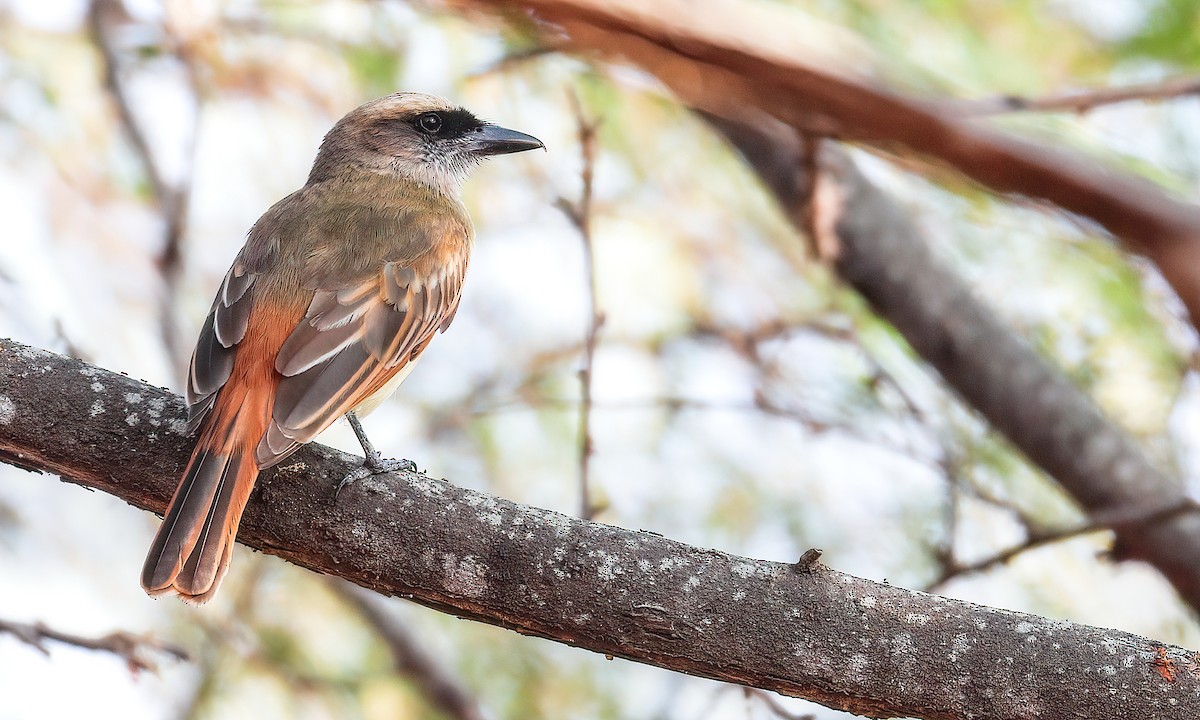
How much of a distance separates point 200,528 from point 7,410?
0.55 metres

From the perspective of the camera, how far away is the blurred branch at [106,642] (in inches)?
122

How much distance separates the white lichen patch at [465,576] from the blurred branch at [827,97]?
131 centimetres

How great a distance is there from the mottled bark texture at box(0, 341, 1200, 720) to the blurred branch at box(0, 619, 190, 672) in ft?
1.30

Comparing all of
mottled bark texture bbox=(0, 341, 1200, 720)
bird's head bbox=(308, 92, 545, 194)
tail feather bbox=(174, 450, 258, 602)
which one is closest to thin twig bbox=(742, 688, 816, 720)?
mottled bark texture bbox=(0, 341, 1200, 720)

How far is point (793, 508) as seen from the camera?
5793mm

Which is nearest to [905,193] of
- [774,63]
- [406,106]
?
[406,106]

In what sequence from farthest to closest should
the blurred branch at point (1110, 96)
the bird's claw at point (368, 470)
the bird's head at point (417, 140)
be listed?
1. the bird's head at point (417, 140)
2. the blurred branch at point (1110, 96)
3. the bird's claw at point (368, 470)

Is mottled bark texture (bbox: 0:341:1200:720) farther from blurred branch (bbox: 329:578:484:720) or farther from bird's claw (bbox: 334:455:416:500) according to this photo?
blurred branch (bbox: 329:578:484:720)

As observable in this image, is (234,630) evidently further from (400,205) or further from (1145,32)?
(1145,32)

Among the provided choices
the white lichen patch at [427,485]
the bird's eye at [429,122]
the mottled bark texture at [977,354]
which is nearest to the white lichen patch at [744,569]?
the white lichen patch at [427,485]

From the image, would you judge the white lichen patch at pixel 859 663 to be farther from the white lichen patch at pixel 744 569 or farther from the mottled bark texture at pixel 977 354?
the mottled bark texture at pixel 977 354

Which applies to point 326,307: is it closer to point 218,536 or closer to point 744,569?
point 218,536

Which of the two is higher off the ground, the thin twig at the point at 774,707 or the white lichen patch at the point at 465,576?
the white lichen patch at the point at 465,576

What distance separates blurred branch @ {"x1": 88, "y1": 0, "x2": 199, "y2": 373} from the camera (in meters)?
5.33
